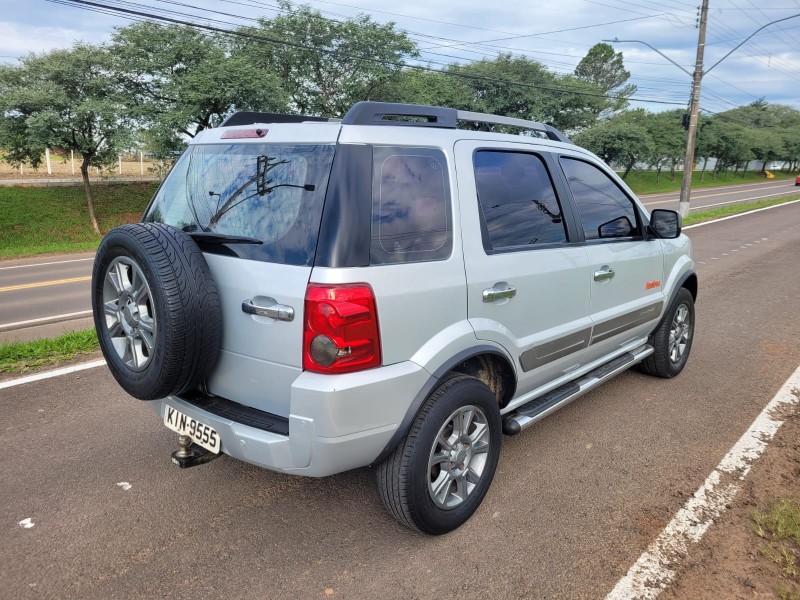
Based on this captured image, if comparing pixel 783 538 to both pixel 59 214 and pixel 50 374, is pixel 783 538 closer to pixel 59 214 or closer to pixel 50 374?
pixel 50 374

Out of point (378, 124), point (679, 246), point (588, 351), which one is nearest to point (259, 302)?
point (378, 124)

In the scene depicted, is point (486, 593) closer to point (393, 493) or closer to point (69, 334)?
point (393, 493)

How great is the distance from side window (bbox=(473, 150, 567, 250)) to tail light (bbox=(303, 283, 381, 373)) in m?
0.84

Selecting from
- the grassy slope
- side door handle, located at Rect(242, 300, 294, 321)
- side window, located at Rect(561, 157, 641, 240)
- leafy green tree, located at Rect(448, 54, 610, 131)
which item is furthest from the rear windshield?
leafy green tree, located at Rect(448, 54, 610, 131)

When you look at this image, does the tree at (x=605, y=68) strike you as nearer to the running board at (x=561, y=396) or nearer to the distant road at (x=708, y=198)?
the distant road at (x=708, y=198)

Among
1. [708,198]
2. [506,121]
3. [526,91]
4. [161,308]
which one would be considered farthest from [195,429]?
[526,91]

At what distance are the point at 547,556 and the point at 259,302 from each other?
1.74 m

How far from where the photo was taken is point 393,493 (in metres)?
2.61

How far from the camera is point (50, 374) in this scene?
16.0 feet

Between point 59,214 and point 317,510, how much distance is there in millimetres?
24523

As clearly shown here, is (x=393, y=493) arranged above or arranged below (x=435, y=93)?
below

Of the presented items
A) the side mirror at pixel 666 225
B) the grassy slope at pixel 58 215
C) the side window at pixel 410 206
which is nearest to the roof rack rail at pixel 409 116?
the side window at pixel 410 206

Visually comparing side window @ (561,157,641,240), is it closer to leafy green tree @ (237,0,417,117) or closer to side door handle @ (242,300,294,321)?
side door handle @ (242,300,294,321)

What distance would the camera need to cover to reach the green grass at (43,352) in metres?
5.06
